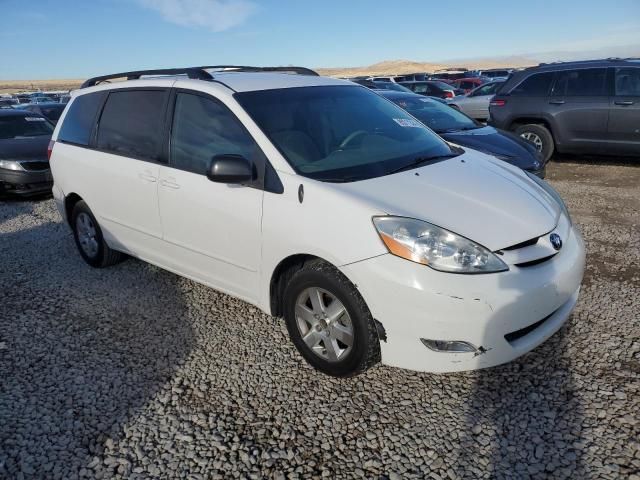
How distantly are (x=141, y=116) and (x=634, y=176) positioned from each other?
7.54 m

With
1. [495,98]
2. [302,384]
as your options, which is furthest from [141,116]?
[495,98]

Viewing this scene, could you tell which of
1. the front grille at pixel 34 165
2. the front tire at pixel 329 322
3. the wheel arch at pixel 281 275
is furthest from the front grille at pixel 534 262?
the front grille at pixel 34 165

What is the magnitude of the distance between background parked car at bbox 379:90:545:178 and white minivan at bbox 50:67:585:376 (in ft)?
8.60

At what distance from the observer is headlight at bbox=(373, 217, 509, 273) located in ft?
8.00

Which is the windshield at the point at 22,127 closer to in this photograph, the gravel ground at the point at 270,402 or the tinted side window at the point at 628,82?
the gravel ground at the point at 270,402

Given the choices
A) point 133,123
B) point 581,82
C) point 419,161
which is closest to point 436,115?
point 581,82

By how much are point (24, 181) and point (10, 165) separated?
37cm

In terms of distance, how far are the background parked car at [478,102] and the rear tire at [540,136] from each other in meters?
4.91

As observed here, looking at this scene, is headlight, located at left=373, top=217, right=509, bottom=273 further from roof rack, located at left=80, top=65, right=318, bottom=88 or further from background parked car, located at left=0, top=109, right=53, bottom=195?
A: background parked car, located at left=0, top=109, right=53, bottom=195

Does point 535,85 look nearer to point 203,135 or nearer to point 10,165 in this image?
point 203,135

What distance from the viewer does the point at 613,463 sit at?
7.18 ft

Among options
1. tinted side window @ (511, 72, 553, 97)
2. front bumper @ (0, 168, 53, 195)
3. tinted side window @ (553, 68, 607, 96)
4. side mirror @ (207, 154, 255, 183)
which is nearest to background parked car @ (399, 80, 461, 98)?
tinted side window @ (511, 72, 553, 97)

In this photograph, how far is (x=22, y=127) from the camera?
9.11m

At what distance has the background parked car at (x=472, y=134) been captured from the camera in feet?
19.9
